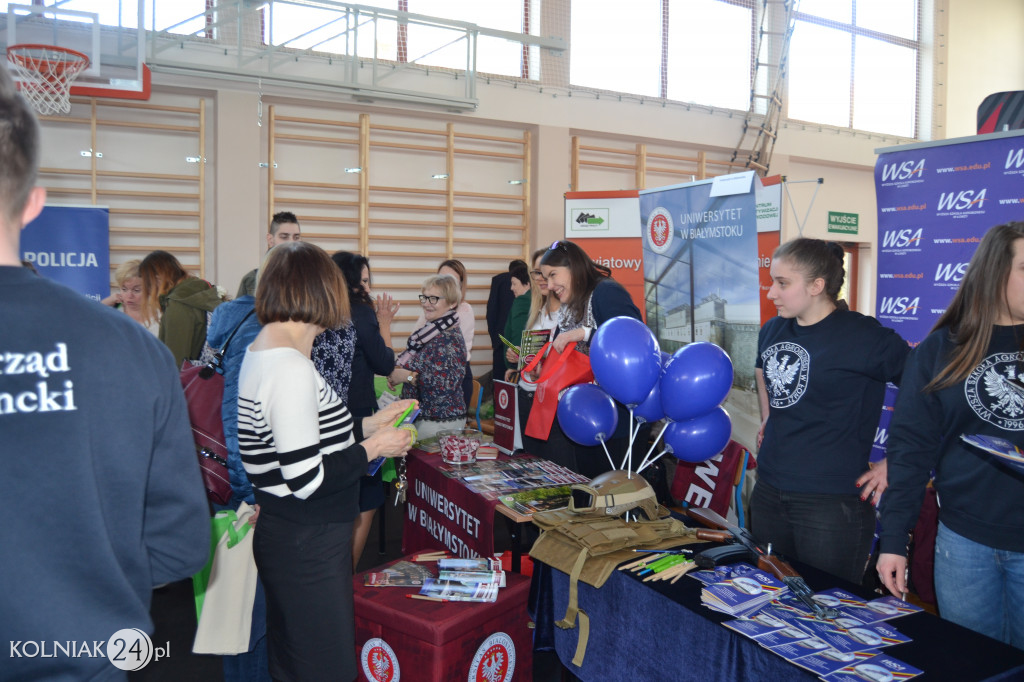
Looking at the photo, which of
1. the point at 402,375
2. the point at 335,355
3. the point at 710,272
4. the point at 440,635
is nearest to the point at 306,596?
the point at 440,635

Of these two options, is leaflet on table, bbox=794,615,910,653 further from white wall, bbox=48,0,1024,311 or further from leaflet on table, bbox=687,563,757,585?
white wall, bbox=48,0,1024,311

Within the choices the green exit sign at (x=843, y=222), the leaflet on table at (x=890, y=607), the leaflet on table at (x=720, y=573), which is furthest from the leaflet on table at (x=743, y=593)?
the green exit sign at (x=843, y=222)

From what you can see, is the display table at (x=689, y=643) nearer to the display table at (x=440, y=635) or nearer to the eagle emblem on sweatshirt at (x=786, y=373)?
the display table at (x=440, y=635)

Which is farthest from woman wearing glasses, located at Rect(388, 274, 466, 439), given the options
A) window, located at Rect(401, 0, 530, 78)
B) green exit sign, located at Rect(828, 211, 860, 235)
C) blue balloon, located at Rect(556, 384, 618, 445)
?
green exit sign, located at Rect(828, 211, 860, 235)

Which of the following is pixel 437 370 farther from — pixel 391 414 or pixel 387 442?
pixel 387 442

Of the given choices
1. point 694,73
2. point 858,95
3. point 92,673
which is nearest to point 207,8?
point 694,73

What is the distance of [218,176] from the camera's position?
229 inches

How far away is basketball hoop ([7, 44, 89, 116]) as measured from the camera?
4.51 m

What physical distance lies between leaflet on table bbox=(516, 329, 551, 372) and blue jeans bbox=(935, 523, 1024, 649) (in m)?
1.80

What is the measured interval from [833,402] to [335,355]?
1706mm

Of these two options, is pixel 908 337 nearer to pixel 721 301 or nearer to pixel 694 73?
pixel 721 301

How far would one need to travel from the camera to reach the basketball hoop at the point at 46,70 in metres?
4.51

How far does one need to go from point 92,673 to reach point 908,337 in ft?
12.4

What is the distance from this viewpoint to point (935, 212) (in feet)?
11.1
